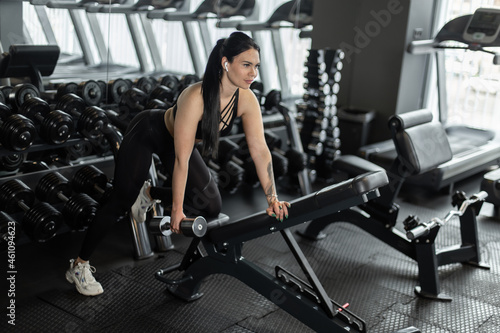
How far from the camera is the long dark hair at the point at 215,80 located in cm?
215

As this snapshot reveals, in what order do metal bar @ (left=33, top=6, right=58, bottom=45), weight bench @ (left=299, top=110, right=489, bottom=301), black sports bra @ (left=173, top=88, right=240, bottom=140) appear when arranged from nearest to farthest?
black sports bra @ (left=173, top=88, right=240, bottom=140) → weight bench @ (left=299, top=110, right=489, bottom=301) → metal bar @ (left=33, top=6, right=58, bottom=45)

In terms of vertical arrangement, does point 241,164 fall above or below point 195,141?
below

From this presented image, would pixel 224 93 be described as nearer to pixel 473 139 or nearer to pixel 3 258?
pixel 3 258

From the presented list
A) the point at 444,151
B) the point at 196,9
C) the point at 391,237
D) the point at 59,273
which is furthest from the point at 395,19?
the point at 59,273

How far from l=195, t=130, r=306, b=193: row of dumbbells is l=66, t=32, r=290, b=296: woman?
1.10 m

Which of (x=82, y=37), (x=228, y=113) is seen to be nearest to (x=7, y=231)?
(x=228, y=113)

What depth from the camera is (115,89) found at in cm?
374

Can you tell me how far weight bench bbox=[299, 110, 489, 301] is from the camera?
9.19 ft

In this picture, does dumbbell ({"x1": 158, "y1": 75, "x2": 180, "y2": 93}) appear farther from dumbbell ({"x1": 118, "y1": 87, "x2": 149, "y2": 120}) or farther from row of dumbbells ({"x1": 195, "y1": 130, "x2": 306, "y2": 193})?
row of dumbbells ({"x1": 195, "y1": 130, "x2": 306, "y2": 193})

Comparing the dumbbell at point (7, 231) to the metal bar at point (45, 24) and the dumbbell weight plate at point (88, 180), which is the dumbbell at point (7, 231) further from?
the metal bar at point (45, 24)

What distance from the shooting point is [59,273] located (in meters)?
2.83

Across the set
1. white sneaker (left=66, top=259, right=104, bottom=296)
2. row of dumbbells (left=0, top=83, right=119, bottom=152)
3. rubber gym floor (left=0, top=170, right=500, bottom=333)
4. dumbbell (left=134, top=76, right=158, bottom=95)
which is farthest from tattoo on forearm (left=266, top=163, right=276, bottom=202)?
dumbbell (left=134, top=76, right=158, bottom=95)

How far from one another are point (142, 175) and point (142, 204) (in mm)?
379

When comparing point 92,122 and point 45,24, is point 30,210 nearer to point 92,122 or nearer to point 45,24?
point 92,122
